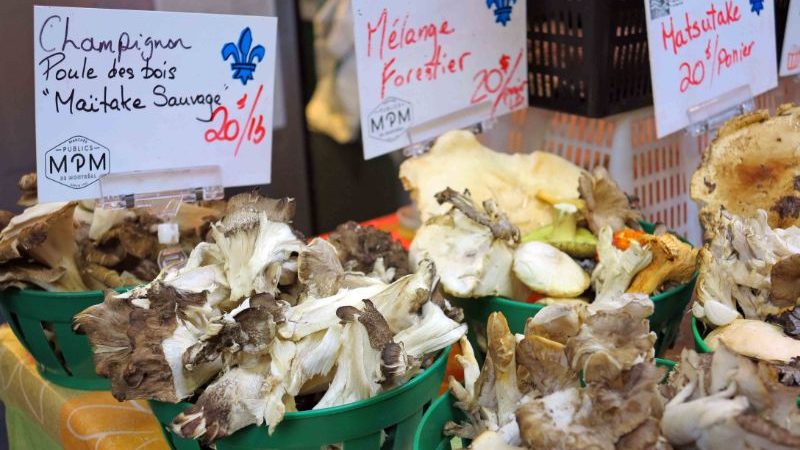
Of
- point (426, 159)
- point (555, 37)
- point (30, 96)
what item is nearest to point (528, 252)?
point (426, 159)

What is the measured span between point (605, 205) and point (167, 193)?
61 centimetres

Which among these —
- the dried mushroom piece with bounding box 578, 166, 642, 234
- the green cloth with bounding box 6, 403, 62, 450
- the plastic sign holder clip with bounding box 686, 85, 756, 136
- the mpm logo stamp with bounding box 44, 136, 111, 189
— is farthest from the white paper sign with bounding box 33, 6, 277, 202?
the plastic sign holder clip with bounding box 686, 85, 756, 136

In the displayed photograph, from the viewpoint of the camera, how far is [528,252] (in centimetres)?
100

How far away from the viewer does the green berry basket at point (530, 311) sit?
96 centimetres

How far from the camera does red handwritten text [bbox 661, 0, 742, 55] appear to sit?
49.4 inches

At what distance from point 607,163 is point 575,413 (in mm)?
823

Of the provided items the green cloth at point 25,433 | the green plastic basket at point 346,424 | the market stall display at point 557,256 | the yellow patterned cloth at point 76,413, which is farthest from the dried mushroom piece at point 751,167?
the green cloth at point 25,433

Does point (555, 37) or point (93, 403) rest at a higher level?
point (555, 37)

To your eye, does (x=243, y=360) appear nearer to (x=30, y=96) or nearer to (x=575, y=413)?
(x=575, y=413)

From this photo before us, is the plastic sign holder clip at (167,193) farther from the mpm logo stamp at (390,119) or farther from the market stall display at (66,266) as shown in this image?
the mpm logo stamp at (390,119)

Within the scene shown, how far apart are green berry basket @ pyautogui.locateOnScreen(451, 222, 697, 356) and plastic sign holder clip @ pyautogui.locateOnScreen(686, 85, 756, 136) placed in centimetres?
41

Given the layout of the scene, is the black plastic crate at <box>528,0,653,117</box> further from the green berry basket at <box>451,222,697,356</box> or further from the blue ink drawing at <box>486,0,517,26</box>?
the green berry basket at <box>451,222,697,356</box>

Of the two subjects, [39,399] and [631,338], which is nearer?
[631,338]

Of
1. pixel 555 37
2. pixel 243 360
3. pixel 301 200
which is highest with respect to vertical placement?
pixel 555 37
